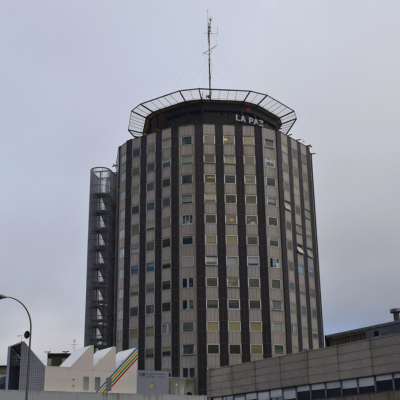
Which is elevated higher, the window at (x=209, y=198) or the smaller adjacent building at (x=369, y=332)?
the window at (x=209, y=198)

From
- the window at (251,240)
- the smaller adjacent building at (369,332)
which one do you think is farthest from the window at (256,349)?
the smaller adjacent building at (369,332)

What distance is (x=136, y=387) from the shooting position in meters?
68.6

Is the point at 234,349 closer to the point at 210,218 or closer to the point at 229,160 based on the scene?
the point at 210,218

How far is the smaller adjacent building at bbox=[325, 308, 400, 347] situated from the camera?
120 metres

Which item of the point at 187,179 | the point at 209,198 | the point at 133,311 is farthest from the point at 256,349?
the point at 187,179

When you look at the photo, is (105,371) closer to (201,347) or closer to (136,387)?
(136,387)

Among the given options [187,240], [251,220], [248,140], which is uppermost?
[248,140]

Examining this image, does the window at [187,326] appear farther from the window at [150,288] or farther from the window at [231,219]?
the window at [231,219]

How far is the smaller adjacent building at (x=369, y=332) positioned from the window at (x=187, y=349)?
39577mm

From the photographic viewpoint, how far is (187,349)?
9050 centimetres

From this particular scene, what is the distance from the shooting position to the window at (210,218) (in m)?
96.5

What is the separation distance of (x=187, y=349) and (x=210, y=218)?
19.5m

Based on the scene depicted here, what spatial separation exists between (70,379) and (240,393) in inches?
718

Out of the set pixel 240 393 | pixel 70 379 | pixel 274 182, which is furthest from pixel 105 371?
pixel 274 182
